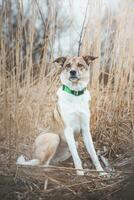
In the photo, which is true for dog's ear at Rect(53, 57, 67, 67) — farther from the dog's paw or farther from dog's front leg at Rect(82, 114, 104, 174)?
the dog's paw

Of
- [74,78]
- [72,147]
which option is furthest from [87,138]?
[74,78]

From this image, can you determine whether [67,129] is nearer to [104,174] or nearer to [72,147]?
[72,147]

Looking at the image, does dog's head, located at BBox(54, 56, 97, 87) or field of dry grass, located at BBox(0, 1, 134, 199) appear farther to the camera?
field of dry grass, located at BBox(0, 1, 134, 199)

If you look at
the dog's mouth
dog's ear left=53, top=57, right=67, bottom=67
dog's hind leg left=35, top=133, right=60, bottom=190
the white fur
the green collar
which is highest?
dog's ear left=53, top=57, right=67, bottom=67

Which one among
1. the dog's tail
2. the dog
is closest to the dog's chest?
the dog

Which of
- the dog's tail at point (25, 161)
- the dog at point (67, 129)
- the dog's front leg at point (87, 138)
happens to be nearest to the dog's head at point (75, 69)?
the dog at point (67, 129)

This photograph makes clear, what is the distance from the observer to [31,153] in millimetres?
1381

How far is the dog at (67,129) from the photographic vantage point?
135cm

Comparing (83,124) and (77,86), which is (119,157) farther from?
(77,86)

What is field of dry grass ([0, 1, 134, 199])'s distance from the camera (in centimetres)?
141

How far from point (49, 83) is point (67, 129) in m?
0.15

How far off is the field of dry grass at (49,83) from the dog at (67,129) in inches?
1.2

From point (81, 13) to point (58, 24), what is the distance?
76mm

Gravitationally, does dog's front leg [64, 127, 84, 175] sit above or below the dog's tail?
above
